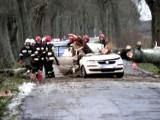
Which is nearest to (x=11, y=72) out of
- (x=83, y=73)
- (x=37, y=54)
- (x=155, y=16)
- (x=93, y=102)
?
(x=37, y=54)

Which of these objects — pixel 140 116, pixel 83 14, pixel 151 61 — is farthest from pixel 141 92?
pixel 83 14

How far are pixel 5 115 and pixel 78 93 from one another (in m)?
3.92

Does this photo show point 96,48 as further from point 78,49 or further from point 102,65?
point 102,65

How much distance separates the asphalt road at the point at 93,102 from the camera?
11.1 meters

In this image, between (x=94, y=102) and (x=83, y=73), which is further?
(x=83, y=73)

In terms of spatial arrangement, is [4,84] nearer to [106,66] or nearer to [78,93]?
[78,93]

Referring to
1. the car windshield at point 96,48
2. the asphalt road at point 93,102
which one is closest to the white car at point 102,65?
the car windshield at point 96,48

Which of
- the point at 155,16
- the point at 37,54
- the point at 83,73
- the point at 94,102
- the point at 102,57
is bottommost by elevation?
the point at 83,73

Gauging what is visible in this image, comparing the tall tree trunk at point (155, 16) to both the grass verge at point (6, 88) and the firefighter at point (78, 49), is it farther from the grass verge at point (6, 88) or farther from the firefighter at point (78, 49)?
the grass verge at point (6, 88)

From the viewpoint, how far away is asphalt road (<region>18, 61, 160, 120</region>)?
36.3 feet

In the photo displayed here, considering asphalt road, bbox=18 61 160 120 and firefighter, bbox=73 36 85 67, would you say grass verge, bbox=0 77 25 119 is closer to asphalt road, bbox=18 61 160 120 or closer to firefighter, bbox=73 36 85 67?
asphalt road, bbox=18 61 160 120

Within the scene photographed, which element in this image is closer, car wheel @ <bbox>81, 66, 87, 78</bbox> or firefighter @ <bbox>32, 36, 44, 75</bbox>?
car wheel @ <bbox>81, 66, 87, 78</bbox>

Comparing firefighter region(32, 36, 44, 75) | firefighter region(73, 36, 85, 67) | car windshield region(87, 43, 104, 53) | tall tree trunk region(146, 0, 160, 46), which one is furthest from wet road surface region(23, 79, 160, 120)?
tall tree trunk region(146, 0, 160, 46)

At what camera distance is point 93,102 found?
12820 millimetres
